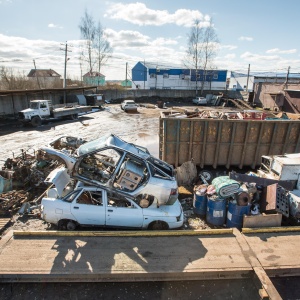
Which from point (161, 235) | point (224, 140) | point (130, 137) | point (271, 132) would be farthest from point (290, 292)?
point (130, 137)

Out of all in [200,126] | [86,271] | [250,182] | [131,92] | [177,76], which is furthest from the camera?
[177,76]

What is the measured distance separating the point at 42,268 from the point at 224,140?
7134 millimetres

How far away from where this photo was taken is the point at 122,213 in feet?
18.2

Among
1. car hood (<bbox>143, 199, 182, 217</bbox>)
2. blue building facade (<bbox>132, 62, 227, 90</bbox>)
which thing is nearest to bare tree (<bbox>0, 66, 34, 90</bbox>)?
blue building facade (<bbox>132, 62, 227, 90</bbox>)

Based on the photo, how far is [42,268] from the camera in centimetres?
445

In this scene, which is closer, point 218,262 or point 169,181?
point 218,262

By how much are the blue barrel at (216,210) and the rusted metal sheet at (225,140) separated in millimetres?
2993

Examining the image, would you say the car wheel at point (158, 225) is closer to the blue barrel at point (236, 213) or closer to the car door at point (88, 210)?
the car door at point (88, 210)

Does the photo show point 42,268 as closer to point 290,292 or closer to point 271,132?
point 290,292

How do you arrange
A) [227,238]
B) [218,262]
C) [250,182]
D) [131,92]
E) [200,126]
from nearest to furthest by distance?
[218,262], [227,238], [250,182], [200,126], [131,92]

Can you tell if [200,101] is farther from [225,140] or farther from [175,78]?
[225,140]

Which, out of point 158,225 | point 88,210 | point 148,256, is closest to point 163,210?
point 158,225

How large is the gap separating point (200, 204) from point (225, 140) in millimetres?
3295

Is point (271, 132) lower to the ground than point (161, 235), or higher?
higher
